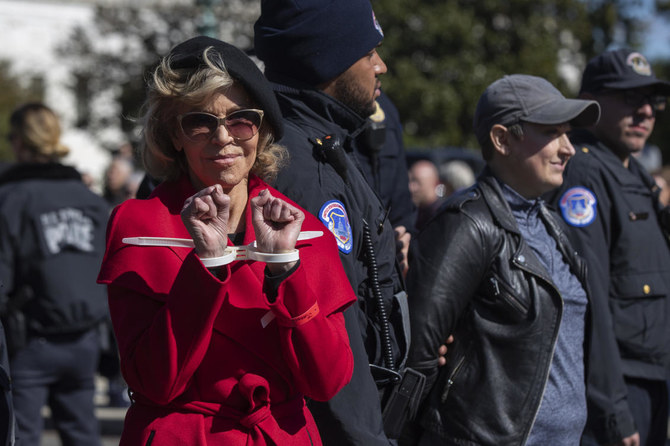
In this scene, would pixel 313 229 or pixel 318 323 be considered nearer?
pixel 318 323

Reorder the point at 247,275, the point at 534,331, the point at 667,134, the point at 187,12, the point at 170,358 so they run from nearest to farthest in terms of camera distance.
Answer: the point at 170,358 < the point at 247,275 < the point at 534,331 < the point at 187,12 < the point at 667,134

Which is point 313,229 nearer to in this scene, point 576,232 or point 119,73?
point 576,232

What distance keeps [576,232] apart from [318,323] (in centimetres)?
214

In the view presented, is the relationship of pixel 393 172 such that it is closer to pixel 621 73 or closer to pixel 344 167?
pixel 621 73

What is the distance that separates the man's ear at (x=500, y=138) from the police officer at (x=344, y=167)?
63 centimetres

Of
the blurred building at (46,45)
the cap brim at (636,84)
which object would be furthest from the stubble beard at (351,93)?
the blurred building at (46,45)

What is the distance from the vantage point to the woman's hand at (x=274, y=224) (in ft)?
7.20

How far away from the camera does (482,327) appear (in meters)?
3.42

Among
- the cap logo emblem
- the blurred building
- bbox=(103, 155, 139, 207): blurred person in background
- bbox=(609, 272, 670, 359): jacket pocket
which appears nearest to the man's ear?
bbox=(609, 272, 670, 359): jacket pocket

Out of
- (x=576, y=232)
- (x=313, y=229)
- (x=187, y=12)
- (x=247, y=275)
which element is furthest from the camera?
(x=187, y=12)

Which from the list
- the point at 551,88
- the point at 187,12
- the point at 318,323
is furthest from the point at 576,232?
the point at 187,12

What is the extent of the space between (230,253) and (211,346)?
0.26 metres

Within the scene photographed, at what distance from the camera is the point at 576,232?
4.11 metres

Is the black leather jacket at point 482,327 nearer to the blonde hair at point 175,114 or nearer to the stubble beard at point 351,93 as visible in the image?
the stubble beard at point 351,93
